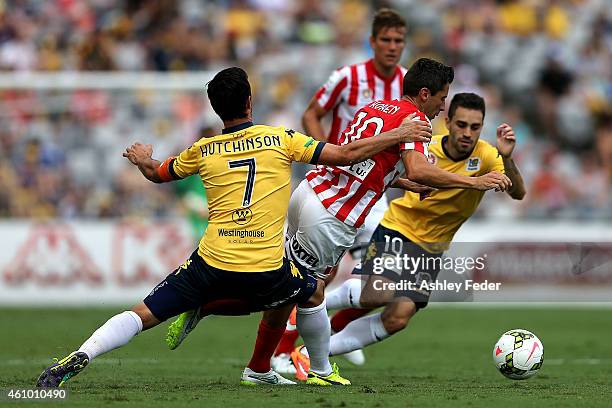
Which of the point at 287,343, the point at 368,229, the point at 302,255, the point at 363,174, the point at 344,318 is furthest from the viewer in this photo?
the point at 368,229

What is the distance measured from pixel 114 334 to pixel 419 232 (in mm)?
3307

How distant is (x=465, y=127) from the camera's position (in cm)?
967

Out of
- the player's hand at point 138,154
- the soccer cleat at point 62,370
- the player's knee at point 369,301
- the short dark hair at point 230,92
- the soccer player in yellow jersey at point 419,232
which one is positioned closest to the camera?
the soccer cleat at point 62,370

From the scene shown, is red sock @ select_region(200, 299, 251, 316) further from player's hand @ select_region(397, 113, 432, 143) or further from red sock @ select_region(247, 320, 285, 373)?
player's hand @ select_region(397, 113, 432, 143)

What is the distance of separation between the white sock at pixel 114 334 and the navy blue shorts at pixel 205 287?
0.16 m

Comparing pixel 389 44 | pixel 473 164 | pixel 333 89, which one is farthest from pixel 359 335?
pixel 389 44

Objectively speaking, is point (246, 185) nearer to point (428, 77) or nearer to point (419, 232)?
point (428, 77)

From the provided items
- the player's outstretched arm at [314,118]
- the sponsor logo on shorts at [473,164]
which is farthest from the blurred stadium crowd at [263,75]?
the sponsor logo on shorts at [473,164]

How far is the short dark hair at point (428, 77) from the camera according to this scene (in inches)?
340

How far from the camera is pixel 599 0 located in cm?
2597

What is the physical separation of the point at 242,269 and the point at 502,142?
2546 mm

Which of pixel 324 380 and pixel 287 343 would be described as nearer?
pixel 324 380

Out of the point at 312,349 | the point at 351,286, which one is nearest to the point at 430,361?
the point at 351,286

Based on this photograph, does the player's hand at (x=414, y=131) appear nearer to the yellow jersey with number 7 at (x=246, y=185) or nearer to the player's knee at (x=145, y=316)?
the yellow jersey with number 7 at (x=246, y=185)
